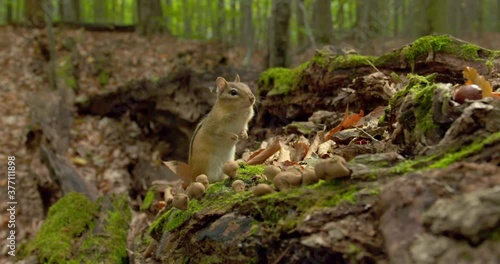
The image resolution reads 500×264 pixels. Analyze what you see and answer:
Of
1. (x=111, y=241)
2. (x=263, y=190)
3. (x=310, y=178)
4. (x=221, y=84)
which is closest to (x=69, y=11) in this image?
(x=221, y=84)

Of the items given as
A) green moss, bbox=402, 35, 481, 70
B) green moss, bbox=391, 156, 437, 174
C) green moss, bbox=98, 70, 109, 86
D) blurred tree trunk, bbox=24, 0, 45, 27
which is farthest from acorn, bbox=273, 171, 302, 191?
blurred tree trunk, bbox=24, 0, 45, 27

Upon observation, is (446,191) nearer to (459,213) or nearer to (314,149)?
(459,213)

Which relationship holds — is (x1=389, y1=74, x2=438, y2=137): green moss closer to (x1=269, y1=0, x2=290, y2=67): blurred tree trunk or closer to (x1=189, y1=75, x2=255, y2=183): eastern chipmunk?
(x1=189, y1=75, x2=255, y2=183): eastern chipmunk

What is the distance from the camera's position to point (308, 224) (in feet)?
7.08

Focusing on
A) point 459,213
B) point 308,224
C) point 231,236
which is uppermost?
point 459,213

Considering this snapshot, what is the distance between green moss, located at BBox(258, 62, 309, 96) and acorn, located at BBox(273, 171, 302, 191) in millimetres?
3570

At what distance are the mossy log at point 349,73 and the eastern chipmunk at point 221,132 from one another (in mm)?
1149

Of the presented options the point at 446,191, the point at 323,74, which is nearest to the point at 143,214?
the point at 323,74

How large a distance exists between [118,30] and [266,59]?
1243cm

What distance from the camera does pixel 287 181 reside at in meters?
2.53

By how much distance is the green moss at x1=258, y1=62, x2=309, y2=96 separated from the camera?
A: 618 centimetres

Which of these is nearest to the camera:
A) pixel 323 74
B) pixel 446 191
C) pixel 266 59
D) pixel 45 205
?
pixel 446 191

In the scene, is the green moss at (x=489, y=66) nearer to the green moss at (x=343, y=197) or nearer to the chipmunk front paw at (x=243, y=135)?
the chipmunk front paw at (x=243, y=135)

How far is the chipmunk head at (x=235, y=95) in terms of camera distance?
16.1 ft
